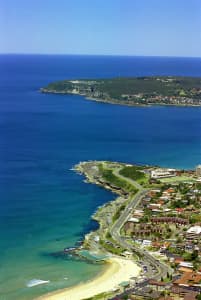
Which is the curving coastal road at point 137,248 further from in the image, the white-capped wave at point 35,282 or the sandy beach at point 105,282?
the white-capped wave at point 35,282

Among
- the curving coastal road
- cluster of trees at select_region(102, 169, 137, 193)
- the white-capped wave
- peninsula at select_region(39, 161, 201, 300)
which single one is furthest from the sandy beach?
cluster of trees at select_region(102, 169, 137, 193)

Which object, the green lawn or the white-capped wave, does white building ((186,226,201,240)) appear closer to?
the white-capped wave

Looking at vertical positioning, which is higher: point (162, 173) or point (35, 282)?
point (162, 173)

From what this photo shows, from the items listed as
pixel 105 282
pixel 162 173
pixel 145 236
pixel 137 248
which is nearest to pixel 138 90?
pixel 162 173

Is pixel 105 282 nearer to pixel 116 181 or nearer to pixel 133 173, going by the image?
pixel 116 181

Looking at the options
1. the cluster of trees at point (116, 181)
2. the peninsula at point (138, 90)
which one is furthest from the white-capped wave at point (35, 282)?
the peninsula at point (138, 90)

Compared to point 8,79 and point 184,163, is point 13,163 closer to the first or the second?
point 184,163

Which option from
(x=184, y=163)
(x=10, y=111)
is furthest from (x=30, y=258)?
(x=10, y=111)
